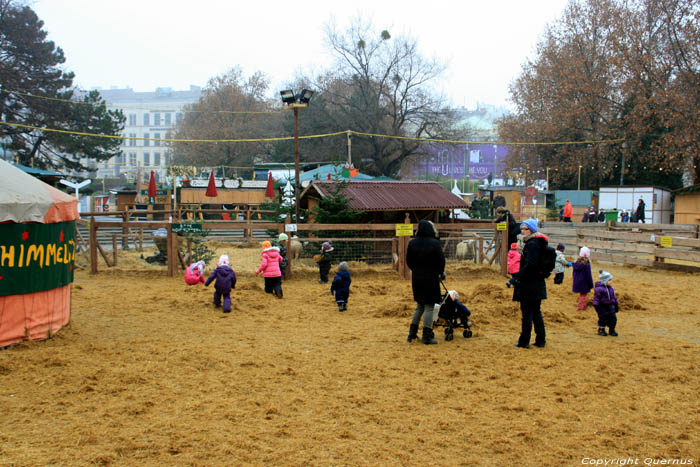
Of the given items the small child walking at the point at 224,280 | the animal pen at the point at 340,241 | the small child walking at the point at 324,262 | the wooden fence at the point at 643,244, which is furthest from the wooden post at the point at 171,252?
the wooden fence at the point at 643,244

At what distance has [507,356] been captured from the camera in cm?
748

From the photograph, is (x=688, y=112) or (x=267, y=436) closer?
(x=267, y=436)

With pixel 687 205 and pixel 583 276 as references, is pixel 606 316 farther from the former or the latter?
pixel 687 205

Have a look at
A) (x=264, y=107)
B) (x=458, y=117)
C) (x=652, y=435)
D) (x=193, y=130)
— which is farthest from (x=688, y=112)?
(x=193, y=130)

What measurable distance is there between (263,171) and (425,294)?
4001 cm

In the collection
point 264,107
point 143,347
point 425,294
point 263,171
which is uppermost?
point 264,107

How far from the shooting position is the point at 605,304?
875 centimetres

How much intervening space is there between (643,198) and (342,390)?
3411cm

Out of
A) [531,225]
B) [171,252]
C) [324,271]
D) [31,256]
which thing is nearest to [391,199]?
[324,271]

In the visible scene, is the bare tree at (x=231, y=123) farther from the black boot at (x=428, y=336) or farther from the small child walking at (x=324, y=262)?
the black boot at (x=428, y=336)

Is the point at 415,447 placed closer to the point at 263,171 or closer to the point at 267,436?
the point at 267,436

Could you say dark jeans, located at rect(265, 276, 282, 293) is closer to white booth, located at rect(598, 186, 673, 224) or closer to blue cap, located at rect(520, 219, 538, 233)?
blue cap, located at rect(520, 219, 538, 233)

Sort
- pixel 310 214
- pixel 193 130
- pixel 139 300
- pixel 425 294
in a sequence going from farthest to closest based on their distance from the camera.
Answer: pixel 193 130 → pixel 310 214 → pixel 139 300 → pixel 425 294

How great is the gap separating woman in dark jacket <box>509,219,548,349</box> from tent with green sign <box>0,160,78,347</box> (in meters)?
6.42
